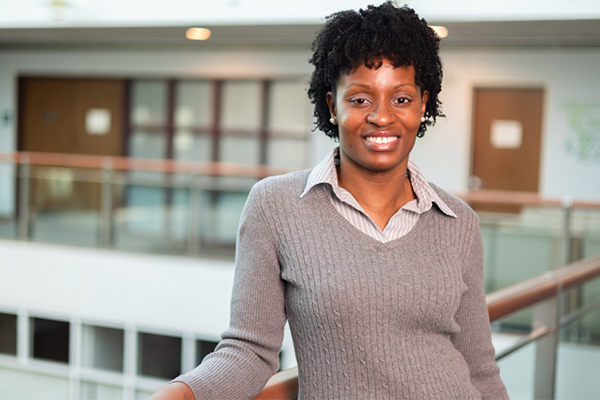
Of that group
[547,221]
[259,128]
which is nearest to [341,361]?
[547,221]

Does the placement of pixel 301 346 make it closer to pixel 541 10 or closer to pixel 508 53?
pixel 541 10

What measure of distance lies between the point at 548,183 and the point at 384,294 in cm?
674

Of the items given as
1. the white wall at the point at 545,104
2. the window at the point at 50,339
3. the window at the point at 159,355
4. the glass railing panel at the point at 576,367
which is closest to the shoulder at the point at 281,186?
the glass railing panel at the point at 576,367

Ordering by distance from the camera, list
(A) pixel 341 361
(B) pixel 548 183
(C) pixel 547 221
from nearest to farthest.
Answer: (A) pixel 341 361
(C) pixel 547 221
(B) pixel 548 183

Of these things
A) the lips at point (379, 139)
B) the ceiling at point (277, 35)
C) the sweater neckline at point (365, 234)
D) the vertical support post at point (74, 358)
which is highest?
the ceiling at point (277, 35)

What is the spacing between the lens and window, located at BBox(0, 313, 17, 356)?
339 inches

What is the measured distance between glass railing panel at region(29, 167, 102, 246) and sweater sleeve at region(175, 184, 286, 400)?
623 centimetres

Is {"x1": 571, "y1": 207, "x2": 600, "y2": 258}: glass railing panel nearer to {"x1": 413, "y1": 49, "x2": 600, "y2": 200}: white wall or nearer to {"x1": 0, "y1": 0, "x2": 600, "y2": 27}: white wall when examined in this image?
{"x1": 0, "y1": 0, "x2": 600, "y2": 27}: white wall

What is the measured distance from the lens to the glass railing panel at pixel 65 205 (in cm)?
725

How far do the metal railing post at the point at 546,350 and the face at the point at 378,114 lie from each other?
1225 mm

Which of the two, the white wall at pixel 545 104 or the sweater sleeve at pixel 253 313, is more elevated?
the white wall at pixel 545 104

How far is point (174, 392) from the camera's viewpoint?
1087 mm

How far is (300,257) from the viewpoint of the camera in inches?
49.8

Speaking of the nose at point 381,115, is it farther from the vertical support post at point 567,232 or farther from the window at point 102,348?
the window at point 102,348
